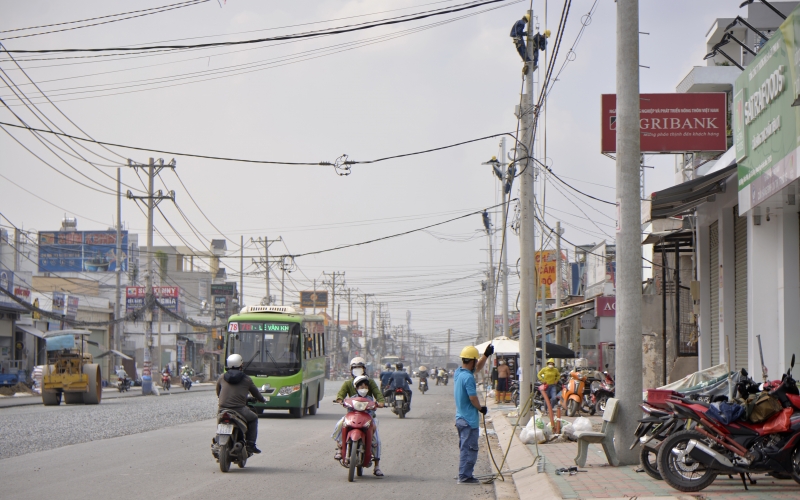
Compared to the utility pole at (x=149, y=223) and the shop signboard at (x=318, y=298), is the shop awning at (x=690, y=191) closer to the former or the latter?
the utility pole at (x=149, y=223)

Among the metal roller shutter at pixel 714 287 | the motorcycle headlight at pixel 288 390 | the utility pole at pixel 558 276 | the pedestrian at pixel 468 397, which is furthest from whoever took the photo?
the utility pole at pixel 558 276

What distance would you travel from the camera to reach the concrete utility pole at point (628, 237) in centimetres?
1126

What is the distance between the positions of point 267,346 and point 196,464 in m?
12.4

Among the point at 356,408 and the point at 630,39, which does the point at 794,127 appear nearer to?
the point at 630,39

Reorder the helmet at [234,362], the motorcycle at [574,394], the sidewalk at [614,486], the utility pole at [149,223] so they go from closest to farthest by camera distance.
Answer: the sidewalk at [614,486], the helmet at [234,362], the motorcycle at [574,394], the utility pole at [149,223]

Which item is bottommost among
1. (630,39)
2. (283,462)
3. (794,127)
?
(283,462)

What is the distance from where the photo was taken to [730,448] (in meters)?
9.28

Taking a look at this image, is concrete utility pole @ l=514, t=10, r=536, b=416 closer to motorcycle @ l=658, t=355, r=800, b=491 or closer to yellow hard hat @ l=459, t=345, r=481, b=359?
yellow hard hat @ l=459, t=345, r=481, b=359

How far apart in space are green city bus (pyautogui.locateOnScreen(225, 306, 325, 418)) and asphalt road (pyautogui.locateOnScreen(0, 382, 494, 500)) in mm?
1966

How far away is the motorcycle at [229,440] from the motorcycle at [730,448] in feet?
19.5

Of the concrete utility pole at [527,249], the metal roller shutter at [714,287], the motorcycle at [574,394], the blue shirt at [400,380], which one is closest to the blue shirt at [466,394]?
the concrete utility pole at [527,249]

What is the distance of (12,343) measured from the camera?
5075 centimetres

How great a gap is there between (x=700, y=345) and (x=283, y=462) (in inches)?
435

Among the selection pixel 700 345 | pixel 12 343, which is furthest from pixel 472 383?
pixel 12 343
